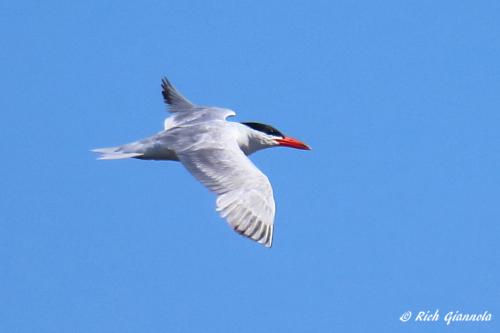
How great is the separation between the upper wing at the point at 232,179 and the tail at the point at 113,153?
0.54 meters

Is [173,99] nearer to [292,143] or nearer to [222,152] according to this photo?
[292,143]

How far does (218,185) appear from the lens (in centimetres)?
1057

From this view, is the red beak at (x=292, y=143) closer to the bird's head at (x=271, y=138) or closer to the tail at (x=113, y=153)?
the bird's head at (x=271, y=138)

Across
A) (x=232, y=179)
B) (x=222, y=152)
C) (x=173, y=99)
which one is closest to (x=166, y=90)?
(x=173, y=99)

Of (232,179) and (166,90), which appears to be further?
(166,90)

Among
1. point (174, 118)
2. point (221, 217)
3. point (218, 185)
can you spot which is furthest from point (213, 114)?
point (221, 217)

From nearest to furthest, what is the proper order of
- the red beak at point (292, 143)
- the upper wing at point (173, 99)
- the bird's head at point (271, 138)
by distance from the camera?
1. the bird's head at point (271, 138)
2. the red beak at point (292, 143)
3. the upper wing at point (173, 99)

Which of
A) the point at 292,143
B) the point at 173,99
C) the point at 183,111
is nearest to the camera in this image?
the point at 292,143

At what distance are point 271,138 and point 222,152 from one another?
5.39ft

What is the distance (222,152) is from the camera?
36.9ft

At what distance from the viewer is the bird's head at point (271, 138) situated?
41.5 ft

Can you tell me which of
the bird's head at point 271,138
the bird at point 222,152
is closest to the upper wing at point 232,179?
the bird at point 222,152

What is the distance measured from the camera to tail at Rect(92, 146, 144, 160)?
1164cm

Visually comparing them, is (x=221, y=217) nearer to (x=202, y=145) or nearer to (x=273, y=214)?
(x=273, y=214)
